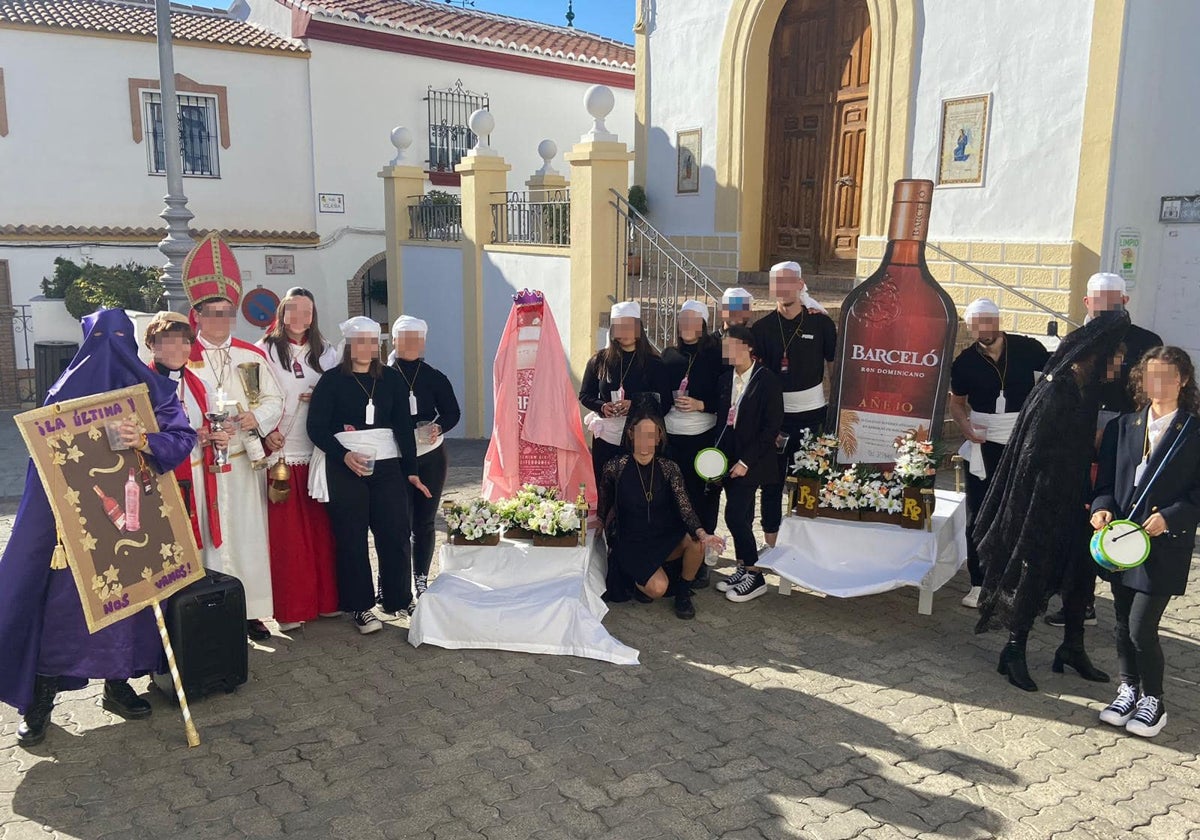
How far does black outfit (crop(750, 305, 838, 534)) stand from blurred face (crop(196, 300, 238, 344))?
3234mm

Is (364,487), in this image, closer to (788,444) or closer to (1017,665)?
(788,444)

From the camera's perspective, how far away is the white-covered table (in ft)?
18.1

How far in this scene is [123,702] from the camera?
14.6ft

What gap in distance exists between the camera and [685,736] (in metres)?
4.23

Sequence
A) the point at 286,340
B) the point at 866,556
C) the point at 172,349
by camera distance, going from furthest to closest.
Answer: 1. the point at 866,556
2. the point at 286,340
3. the point at 172,349

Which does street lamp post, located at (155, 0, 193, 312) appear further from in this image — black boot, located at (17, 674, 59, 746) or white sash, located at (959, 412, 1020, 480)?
white sash, located at (959, 412, 1020, 480)

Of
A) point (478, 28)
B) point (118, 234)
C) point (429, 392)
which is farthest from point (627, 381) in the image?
point (478, 28)

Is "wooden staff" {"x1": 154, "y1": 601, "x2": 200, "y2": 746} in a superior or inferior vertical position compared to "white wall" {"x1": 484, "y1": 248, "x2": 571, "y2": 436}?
inferior

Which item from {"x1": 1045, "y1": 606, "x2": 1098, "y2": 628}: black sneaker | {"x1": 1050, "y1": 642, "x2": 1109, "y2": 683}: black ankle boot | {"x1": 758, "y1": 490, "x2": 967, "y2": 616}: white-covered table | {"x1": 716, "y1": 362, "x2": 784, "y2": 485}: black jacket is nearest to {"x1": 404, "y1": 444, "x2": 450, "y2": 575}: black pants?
{"x1": 716, "y1": 362, "x2": 784, "y2": 485}: black jacket

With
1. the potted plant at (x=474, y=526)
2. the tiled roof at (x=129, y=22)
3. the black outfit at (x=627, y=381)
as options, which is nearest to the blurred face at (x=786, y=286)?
the black outfit at (x=627, y=381)

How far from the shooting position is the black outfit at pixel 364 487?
520 cm

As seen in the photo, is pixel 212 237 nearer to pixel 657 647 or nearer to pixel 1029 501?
pixel 657 647

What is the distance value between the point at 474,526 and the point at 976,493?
3.10 meters

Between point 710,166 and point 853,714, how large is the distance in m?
9.05
